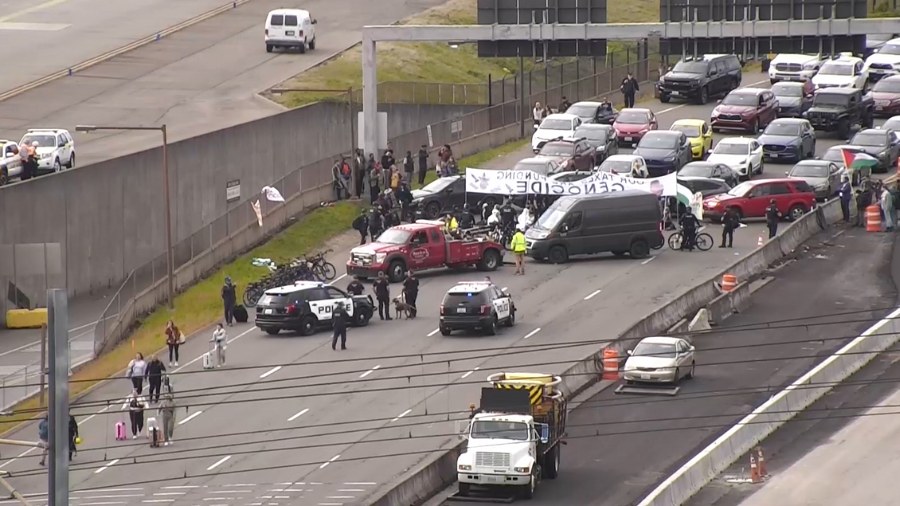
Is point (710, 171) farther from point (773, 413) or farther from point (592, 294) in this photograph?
point (773, 413)

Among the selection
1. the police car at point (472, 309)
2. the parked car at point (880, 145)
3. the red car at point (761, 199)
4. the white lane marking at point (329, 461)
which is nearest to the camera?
the white lane marking at point (329, 461)

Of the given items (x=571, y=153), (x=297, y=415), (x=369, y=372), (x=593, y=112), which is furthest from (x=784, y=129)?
(x=297, y=415)

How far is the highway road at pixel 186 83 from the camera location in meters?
72.6

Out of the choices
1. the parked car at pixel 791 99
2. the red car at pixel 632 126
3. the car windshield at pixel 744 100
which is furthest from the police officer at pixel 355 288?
the parked car at pixel 791 99

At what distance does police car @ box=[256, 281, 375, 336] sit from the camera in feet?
165

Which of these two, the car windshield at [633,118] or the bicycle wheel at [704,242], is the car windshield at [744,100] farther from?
the bicycle wheel at [704,242]

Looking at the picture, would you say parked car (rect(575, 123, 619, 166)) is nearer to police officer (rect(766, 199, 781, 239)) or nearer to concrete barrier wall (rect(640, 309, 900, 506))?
police officer (rect(766, 199, 781, 239))

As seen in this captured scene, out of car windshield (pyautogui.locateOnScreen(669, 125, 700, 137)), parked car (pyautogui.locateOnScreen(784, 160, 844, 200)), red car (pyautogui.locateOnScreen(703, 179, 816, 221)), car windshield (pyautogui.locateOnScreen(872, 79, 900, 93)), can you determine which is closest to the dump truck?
red car (pyautogui.locateOnScreen(703, 179, 816, 221))

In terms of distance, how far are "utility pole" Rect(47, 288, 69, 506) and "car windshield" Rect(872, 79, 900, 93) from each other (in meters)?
64.1

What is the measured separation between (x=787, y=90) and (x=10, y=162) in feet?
111

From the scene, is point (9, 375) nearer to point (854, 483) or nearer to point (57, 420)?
point (854, 483)

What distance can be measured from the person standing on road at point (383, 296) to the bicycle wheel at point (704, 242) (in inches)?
453

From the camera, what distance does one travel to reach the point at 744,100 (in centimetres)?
7450

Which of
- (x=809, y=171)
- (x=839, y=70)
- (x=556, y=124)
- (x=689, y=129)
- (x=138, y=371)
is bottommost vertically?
(x=138, y=371)
